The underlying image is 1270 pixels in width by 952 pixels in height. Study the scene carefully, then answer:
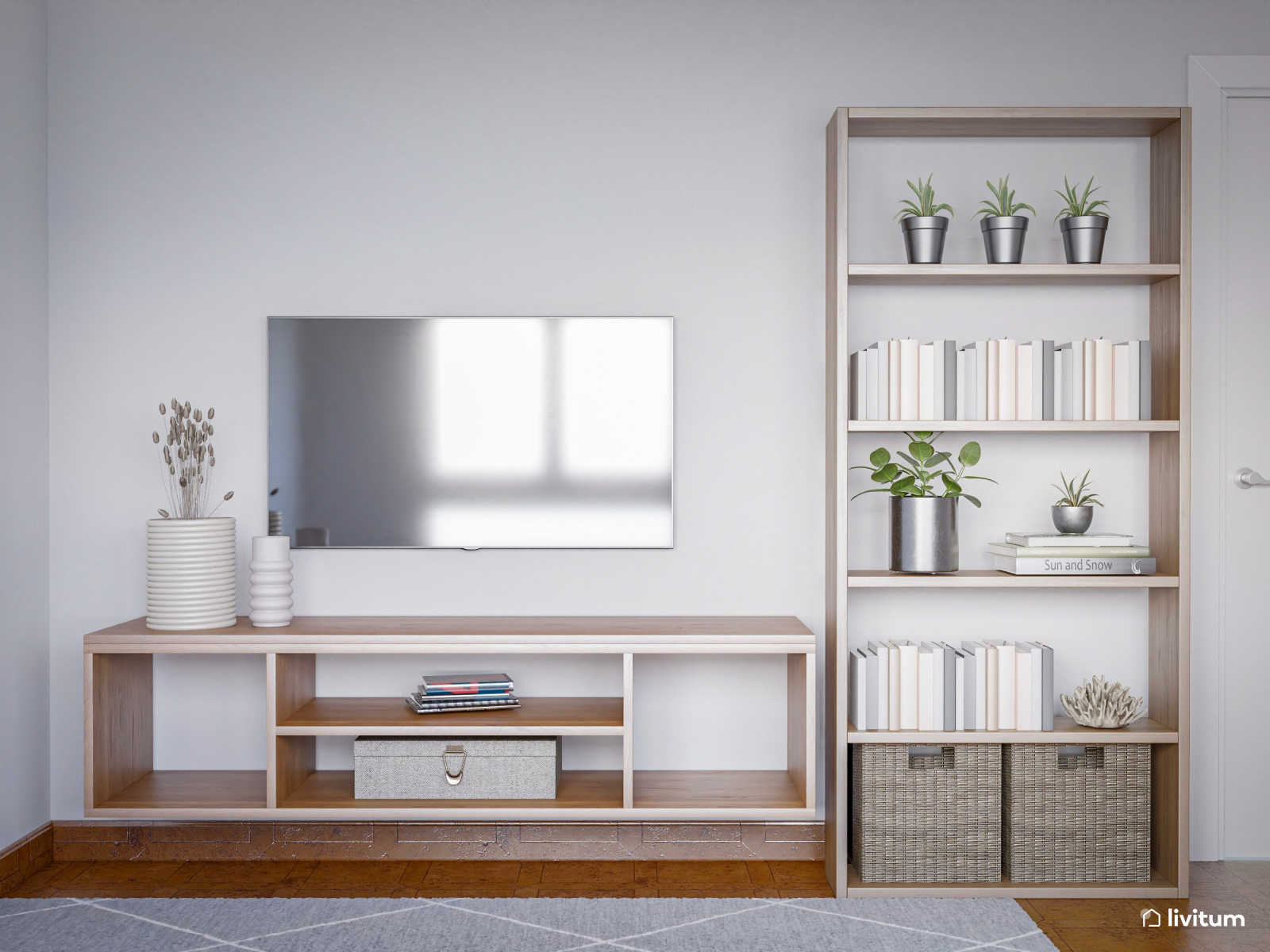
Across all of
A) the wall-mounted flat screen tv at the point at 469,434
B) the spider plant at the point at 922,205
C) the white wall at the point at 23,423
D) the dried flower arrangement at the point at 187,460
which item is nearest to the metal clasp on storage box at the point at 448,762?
the wall-mounted flat screen tv at the point at 469,434

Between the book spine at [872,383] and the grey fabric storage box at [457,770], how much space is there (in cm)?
129

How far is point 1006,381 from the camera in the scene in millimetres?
2574

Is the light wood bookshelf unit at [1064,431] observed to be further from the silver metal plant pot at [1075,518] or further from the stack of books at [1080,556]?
the silver metal plant pot at [1075,518]

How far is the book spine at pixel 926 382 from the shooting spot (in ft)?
8.38

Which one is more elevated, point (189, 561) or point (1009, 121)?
point (1009, 121)

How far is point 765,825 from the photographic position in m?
2.76

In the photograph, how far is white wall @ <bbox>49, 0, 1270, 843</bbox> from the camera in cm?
282

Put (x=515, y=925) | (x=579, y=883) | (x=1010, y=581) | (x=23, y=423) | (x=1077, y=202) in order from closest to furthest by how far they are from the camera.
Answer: (x=515, y=925)
(x=1010, y=581)
(x=579, y=883)
(x=23, y=423)
(x=1077, y=202)

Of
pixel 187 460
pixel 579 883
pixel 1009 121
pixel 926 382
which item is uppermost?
pixel 1009 121

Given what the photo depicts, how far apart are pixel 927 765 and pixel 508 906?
120 centimetres

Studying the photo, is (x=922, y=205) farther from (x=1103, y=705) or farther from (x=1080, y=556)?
(x=1103, y=705)

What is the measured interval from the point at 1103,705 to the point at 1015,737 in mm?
283

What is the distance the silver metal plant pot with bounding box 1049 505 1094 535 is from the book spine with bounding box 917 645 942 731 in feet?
1.81

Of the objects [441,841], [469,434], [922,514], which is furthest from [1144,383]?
[441,841]
